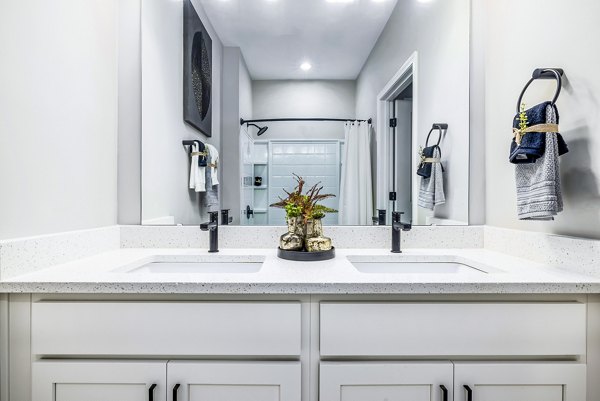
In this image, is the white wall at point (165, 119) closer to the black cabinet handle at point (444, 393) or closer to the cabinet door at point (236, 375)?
the cabinet door at point (236, 375)

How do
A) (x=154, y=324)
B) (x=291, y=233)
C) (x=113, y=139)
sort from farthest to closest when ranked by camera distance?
(x=113, y=139) < (x=291, y=233) < (x=154, y=324)

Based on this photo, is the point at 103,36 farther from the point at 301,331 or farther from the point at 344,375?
the point at 344,375

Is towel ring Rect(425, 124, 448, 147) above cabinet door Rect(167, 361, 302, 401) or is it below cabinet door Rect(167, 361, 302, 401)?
above

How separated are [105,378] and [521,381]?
1161 millimetres

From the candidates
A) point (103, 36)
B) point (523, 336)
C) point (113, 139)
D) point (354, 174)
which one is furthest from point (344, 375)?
point (103, 36)

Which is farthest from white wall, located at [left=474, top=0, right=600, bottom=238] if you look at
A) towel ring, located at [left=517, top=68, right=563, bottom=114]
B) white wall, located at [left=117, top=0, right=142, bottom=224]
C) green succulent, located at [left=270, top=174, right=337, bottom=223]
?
white wall, located at [left=117, top=0, right=142, bottom=224]

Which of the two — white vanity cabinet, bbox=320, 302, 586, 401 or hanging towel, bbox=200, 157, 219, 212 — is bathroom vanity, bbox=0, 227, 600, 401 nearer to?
white vanity cabinet, bbox=320, 302, 586, 401

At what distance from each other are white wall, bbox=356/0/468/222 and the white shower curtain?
0.11 meters

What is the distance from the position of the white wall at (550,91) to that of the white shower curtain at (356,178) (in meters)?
0.55

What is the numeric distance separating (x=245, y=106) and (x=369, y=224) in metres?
0.79

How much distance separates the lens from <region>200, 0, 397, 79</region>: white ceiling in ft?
4.77

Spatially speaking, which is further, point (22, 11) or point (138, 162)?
point (138, 162)

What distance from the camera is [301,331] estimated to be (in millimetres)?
893

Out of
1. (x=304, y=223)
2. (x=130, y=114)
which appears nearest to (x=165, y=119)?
(x=130, y=114)
